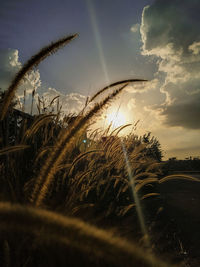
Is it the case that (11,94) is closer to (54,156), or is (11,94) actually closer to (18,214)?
(54,156)

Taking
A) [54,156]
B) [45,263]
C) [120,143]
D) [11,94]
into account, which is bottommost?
[45,263]

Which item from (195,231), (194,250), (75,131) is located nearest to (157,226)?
(195,231)

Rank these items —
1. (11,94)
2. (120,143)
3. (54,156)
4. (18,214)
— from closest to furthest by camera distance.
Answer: (18,214) < (54,156) < (11,94) < (120,143)

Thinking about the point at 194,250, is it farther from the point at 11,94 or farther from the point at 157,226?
the point at 11,94

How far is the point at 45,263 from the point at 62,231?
436 mm

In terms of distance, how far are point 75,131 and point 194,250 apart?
0.97 metres

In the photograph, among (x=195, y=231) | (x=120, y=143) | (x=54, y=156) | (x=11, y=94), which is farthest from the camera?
(x=120, y=143)

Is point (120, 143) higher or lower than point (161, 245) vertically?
higher

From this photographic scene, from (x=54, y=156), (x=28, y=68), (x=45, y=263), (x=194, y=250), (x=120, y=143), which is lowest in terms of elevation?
(x=194, y=250)

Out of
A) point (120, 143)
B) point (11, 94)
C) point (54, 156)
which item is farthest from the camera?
point (120, 143)

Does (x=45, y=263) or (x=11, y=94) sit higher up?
(x=11, y=94)

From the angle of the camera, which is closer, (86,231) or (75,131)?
(86,231)

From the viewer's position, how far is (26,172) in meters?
1.29

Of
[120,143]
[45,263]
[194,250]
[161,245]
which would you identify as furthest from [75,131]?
[120,143]
